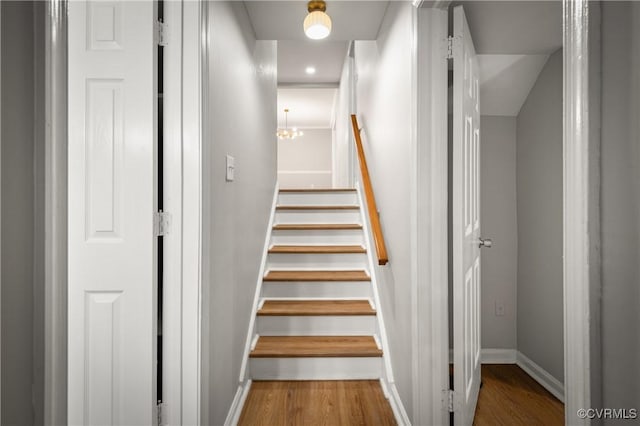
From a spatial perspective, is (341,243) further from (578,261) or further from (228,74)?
(578,261)

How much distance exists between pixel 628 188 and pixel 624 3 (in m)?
0.30

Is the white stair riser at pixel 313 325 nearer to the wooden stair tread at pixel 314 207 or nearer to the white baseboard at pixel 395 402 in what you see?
the white baseboard at pixel 395 402

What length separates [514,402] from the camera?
2219mm

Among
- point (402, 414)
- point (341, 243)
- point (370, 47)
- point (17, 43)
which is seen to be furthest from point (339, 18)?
point (402, 414)

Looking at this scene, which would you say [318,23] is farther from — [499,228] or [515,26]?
[499,228]

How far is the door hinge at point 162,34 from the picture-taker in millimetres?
1469

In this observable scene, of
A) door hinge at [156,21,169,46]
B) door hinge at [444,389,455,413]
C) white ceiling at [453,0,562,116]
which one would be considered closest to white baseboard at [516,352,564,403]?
door hinge at [444,389,455,413]

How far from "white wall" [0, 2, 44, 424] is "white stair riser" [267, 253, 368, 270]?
2576 millimetres

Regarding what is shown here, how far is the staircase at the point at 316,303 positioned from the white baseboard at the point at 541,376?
1.10 m

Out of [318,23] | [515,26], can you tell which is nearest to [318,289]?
[318,23]

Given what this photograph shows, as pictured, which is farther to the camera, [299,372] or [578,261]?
[299,372]

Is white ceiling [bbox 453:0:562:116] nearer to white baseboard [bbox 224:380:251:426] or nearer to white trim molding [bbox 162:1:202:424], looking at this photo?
white trim molding [bbox 162:1:202:424]

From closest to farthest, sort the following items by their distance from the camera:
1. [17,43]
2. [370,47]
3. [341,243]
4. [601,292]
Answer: [17,43] < [601,292] < [370,47] < [341,243]

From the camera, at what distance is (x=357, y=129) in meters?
3.63
